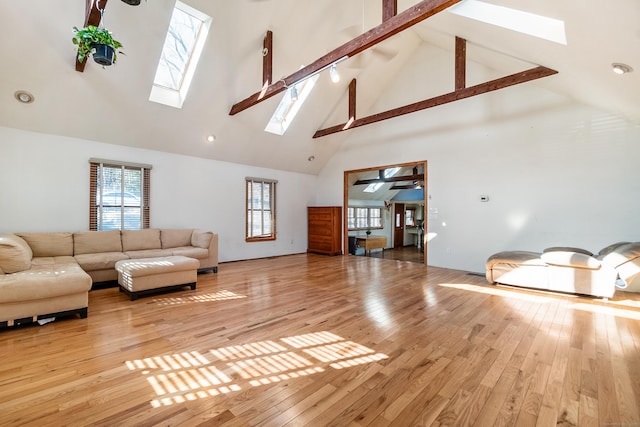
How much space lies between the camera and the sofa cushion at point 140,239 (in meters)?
5.09

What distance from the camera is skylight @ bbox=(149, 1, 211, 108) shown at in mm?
4308

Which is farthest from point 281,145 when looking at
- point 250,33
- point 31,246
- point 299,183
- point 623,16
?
point 623,16

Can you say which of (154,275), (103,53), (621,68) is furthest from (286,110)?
(621,68)

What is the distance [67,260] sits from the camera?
13.6 feet

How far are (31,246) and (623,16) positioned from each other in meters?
7.45

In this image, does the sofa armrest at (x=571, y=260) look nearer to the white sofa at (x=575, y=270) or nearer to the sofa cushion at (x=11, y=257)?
the white sofa at (x=575, y=270)

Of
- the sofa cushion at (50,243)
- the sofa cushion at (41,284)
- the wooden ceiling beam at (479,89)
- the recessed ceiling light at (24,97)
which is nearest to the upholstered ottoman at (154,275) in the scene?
the sofa cushion at (41,284)

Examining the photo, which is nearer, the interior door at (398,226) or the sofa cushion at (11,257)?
the sofa cushion at (11,257)

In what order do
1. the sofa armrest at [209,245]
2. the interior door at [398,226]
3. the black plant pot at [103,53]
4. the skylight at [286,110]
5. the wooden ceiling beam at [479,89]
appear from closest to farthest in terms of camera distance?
the black plant pot at [103,53] → the wooden ceiling beam at [479,89] → the sofa armrest at [209,245] → the skylight at [286,110] → the interior door at [398,226]

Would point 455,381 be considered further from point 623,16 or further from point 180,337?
point 623,16

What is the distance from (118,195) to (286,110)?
13.2ft

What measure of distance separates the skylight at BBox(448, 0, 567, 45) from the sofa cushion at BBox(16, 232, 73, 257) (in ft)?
22.4

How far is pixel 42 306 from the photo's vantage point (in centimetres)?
288

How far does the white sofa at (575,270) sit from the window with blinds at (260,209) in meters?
5.34
